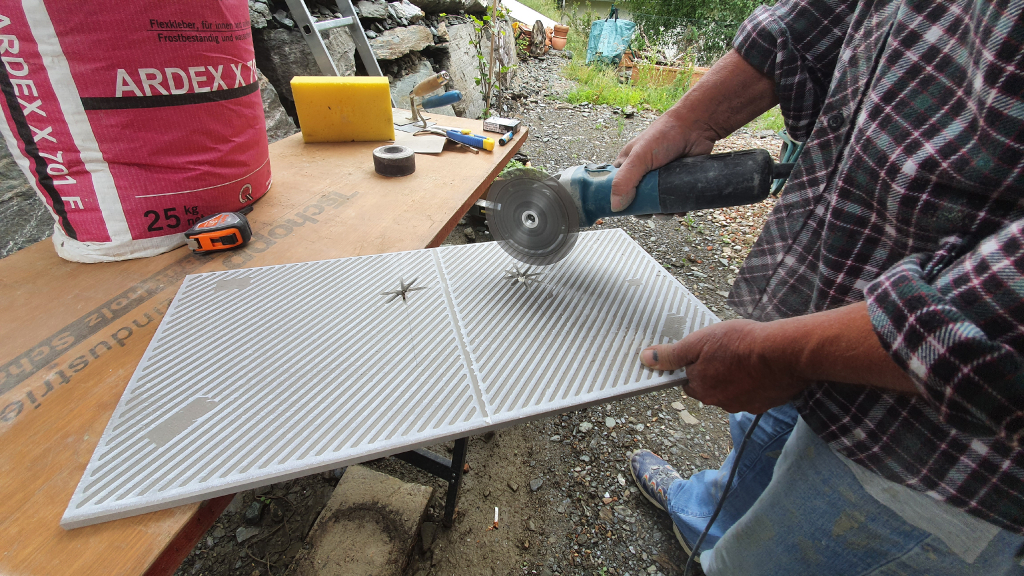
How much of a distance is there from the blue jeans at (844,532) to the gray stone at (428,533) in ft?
3.19

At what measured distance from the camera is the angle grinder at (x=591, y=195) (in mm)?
970

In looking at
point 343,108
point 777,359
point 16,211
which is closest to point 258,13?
point 343,108

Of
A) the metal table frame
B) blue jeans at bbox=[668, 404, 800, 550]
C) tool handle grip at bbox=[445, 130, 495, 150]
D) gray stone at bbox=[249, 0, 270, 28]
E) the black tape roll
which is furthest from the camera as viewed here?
gray stone at bbox=[249, 0, 270, 28]

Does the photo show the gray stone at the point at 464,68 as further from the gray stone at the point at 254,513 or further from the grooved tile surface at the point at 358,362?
the gray stone at the point at 254,513

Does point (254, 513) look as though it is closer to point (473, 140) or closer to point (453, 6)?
point (473, 140)

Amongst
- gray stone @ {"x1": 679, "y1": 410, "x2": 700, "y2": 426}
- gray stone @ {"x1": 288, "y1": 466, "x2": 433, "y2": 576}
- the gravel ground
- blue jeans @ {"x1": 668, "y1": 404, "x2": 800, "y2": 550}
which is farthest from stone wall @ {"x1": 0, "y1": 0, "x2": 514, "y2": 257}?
gray stone @ {"x1": 679, "y1": 410, "x2": 700, "y2": 426}

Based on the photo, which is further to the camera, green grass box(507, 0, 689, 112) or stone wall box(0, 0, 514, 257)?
green grass box(507, 0, 689, 112)

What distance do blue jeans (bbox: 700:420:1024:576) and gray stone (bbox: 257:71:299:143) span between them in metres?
2.91

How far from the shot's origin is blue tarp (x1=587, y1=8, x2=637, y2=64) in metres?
8.26

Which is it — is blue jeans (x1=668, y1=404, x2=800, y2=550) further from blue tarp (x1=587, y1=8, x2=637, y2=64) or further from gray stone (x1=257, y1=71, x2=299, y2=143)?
blue tarp (x1=587, y1=8, x2=637, y2=64)

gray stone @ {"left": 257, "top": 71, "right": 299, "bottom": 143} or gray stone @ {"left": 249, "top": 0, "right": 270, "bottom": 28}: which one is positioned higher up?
gray stone @ {"left": 249, "top": 0, "right": 270, "bottom": 28}

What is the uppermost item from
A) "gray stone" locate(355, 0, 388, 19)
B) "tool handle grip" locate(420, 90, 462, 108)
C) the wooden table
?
"gray stone" locate(355, 0, 388, 19)

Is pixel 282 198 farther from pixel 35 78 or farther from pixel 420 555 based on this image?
pixel 420 555

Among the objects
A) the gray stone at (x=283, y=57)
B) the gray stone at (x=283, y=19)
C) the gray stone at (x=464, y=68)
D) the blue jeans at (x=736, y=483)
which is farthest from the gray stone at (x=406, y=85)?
the blue jeans at (x=736, y=483)
